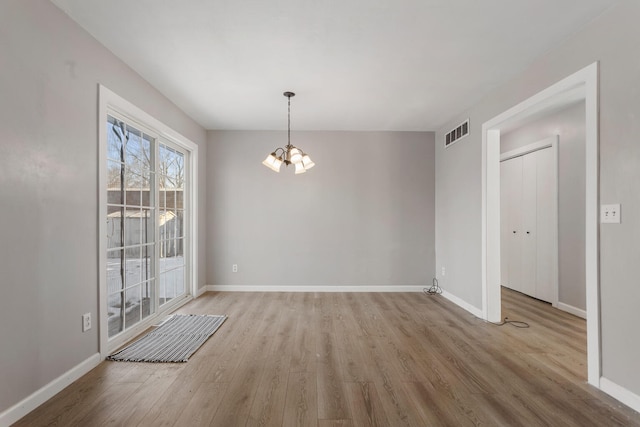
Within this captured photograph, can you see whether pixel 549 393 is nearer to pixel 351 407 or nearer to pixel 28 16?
pixel 351 407

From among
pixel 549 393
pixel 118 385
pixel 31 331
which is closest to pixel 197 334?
pixel 118 385

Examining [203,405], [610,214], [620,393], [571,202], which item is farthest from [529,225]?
[203,405]

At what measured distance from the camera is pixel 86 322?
2.39 meters

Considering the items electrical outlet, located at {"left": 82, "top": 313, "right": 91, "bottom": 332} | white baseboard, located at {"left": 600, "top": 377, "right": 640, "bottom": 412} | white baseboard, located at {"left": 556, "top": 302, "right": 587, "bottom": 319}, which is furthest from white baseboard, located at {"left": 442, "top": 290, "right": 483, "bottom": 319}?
electrical outlet, located at {"left": 82, "top": 313, "right": 91, "bottom": 332}

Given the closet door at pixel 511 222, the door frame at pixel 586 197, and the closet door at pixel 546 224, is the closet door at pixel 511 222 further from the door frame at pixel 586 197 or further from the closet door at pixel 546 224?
the door frame at pixel 586 197

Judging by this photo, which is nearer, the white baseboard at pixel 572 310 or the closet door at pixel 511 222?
the white baseboard at pixel 572 310

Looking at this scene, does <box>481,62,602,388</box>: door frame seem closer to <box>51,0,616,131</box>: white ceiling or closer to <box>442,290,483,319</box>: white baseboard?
<box>442,290,483,319</box>: white baseboard

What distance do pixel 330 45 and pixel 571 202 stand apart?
11.9ft

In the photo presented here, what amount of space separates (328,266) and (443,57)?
338 centimetres

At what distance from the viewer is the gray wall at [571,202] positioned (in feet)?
12.6

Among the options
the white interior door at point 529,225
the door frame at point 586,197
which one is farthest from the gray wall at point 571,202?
the door frame at point 586,197

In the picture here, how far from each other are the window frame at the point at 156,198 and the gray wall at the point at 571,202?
4.98 metres

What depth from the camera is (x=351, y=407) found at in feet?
6.45

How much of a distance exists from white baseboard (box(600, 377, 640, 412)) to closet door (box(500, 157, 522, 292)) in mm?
3034
